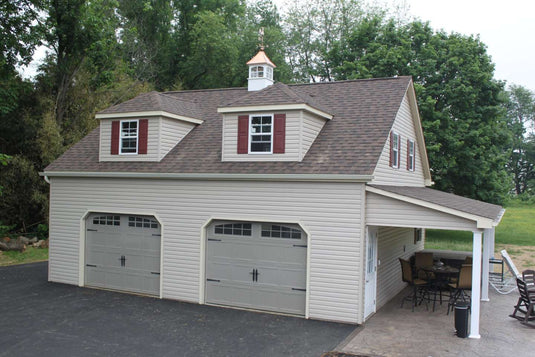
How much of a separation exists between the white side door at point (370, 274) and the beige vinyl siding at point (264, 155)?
282 cm

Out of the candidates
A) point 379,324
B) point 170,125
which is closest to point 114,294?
point 170,125

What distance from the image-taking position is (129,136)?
1453 centimetres

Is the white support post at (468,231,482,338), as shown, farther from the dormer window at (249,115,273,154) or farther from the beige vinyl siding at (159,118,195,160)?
the beige vinyl siding at (159,118,195,160)

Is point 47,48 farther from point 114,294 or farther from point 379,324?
point 379,324

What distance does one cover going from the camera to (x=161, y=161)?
13.9 m

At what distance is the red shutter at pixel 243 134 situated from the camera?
12.8m

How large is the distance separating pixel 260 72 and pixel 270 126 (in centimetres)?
520

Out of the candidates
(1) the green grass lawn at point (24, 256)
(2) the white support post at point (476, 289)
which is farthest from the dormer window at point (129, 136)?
(2) the white support post at point (476, 289)

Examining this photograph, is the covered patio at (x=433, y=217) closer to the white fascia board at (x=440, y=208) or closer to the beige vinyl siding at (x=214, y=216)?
the white fascia board at (x=440, y=208)

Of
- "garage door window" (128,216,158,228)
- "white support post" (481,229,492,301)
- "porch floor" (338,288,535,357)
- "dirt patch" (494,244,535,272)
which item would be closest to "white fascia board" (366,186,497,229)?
"porch floor" (338,288,535,357)

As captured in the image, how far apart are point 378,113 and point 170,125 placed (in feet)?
21.0

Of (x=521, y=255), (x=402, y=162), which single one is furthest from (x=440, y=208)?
(x=521, y=255)

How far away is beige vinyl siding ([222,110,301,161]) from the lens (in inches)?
486

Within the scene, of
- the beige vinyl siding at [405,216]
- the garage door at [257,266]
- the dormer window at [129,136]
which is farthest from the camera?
the dormer window at [129,136]
